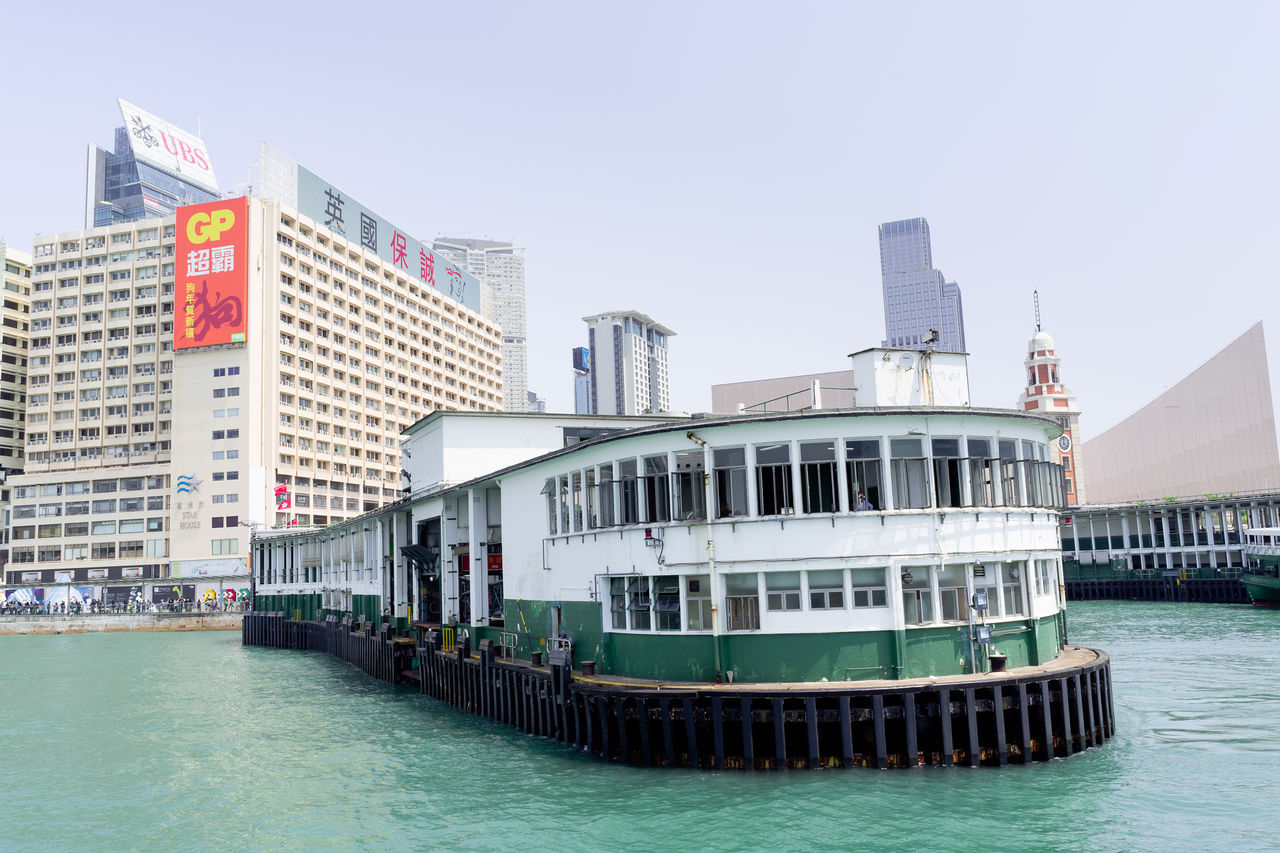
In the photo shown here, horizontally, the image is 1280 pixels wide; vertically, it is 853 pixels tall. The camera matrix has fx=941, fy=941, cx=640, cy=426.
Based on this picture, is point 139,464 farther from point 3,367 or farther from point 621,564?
point 621,564

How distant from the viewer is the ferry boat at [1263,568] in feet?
260

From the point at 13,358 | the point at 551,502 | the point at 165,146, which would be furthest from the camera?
the point at 165,146

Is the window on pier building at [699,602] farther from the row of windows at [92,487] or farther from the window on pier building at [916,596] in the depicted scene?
the row of windows at [92,487]

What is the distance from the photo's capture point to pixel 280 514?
Answer: 115m

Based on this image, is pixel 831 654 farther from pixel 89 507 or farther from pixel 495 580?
pixel 89 507

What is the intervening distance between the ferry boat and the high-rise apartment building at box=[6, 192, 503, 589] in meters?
98.5

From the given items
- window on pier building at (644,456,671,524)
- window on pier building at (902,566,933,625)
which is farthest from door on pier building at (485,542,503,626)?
window on pier building at (902,566,933,625)

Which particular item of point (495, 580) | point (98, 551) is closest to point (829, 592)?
point (495, 580)

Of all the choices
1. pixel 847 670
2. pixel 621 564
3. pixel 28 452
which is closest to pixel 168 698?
pixel 621 564

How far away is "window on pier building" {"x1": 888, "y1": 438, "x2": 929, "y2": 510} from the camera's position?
85.3ft

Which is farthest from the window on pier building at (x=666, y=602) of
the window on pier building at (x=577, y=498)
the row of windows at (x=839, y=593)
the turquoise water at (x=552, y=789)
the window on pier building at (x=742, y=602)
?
the window on pier building at (x=577, y=498)

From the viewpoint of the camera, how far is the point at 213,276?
11669 cm

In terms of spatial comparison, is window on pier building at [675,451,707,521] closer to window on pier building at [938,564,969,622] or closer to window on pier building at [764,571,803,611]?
window on pier building at [764,571,803,611]

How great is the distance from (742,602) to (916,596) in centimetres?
→ 470
